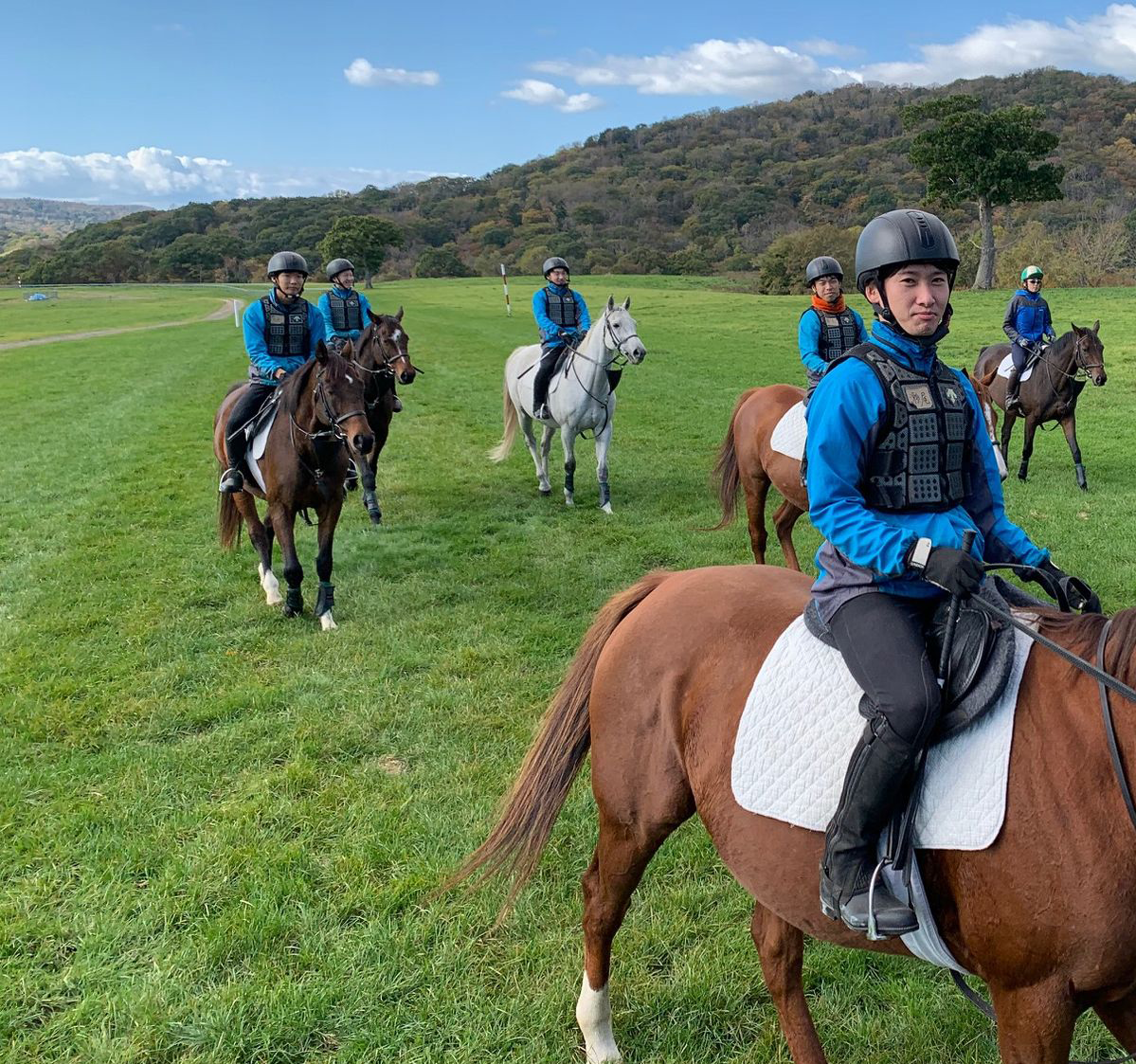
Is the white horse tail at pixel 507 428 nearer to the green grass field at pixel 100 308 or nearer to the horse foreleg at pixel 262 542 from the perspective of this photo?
the horse foreleg at pixel 262 542

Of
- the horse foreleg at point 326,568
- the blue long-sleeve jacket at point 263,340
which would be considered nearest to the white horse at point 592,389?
the blue long-sleeve jacket at point 263,340

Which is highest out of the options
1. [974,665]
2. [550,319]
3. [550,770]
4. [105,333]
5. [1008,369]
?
[105,333]

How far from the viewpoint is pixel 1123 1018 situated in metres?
2.16

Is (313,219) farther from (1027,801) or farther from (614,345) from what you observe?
(1027,801)

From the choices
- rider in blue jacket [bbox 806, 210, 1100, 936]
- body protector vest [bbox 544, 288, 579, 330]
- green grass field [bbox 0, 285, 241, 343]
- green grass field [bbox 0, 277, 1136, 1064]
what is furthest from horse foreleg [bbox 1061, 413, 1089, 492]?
green grass field [bbox 0, 285, 241, 343]

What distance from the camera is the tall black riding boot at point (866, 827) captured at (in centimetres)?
215

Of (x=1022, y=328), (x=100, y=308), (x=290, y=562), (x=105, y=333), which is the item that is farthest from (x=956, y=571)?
(x=100, y=308)

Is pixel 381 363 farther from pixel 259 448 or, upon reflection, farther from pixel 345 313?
pixel 259 448

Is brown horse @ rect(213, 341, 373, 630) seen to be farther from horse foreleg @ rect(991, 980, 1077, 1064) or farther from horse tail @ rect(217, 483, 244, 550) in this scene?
horse foreleg @ rect(991, 980, 1077, 1064)

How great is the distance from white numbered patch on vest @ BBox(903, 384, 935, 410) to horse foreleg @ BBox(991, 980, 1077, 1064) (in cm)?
152

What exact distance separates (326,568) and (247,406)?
5.93ft

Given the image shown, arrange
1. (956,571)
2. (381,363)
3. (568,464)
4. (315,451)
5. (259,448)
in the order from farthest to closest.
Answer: (568,464)
(381,363)
(259,448)
(315,451)
(956,571)

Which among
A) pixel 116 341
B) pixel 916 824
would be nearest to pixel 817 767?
pixel 916 824

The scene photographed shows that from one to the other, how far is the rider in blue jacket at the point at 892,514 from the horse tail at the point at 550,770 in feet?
2.96
